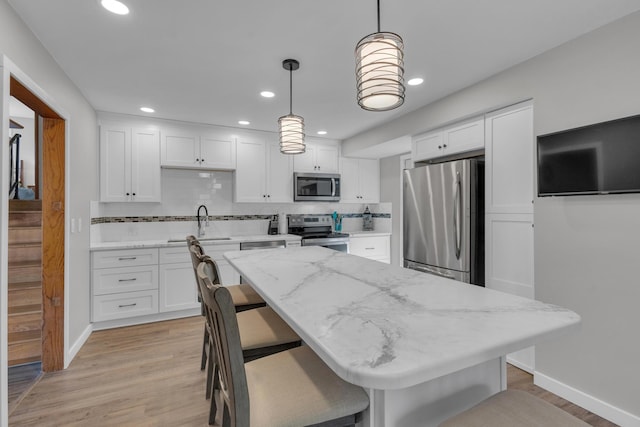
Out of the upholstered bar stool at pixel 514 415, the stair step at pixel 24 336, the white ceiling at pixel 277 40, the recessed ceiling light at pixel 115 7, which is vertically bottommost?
the stair step at pixel 24 336

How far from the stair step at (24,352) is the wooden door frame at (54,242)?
321mm

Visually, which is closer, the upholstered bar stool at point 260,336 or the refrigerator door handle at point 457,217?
the upholstered bar stool at point 260,336

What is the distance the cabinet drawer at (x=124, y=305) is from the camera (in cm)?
336

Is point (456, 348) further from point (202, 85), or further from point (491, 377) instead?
point (202, 85)

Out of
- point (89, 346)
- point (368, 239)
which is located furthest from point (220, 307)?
point (368, 239)

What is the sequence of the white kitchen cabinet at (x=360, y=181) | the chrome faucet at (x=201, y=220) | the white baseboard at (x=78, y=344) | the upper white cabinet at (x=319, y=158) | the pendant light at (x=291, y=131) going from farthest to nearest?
1. the white kitchen cabinet at (x=360, y=181)
2. the upper white cabinet at (x=319, y=158)
3. the chrome faucet at (x=201, y=220)
4. the white baseboard at (x=78, y=344)
5. the pendant light at (x=291, y=131)

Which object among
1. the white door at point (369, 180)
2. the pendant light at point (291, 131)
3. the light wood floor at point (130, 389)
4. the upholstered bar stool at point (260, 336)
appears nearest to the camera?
the upholstered bar stool at point (260, 336)

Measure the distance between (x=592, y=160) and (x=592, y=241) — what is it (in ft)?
1.68

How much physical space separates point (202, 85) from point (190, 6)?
3.79 ft

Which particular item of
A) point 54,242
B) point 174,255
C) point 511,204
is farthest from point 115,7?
point 511,204

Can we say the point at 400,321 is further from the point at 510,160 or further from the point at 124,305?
the point at 124,305

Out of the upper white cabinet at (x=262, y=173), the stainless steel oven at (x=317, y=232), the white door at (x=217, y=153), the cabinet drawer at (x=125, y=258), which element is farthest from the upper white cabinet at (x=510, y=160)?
the cabinet drawer at (x=125, y=258)

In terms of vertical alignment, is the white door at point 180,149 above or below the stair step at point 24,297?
above

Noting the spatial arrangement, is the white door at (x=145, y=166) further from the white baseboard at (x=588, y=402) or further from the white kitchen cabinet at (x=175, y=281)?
the white baseboard at (x=588, y=402)
